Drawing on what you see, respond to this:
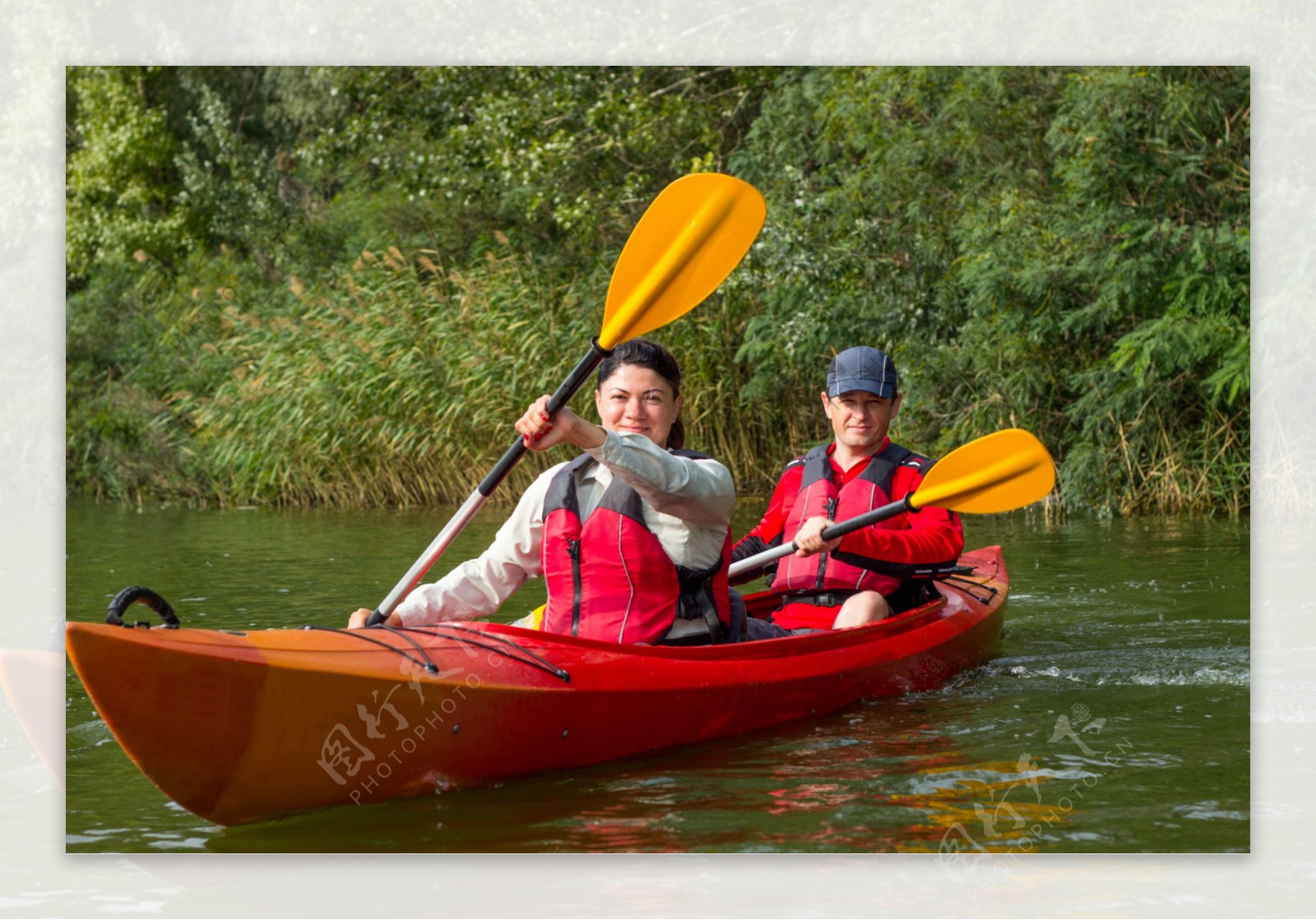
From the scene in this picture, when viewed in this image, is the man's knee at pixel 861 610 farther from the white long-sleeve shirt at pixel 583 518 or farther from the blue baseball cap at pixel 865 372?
the white long-sleeve shirt at pixel 583 518

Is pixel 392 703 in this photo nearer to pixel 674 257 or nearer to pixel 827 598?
pixel 674 257

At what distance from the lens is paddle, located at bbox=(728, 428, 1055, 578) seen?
4043 millimetres

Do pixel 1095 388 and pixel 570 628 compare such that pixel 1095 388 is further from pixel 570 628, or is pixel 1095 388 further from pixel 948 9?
pixel 570 628

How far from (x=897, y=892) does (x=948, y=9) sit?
12.2 feet

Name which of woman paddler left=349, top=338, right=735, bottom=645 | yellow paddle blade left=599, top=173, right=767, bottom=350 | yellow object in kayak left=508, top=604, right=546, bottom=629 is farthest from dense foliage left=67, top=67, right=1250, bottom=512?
woman paddler left=349, top=338, right=735, bottom=645

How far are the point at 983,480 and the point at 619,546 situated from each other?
120 cm

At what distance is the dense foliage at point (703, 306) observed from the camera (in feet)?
23.7

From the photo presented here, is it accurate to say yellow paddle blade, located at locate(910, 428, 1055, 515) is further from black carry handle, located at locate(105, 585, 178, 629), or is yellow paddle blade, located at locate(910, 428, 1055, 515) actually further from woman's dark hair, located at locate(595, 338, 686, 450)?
black carry handle, located at locate(105, 585, 178, 629)

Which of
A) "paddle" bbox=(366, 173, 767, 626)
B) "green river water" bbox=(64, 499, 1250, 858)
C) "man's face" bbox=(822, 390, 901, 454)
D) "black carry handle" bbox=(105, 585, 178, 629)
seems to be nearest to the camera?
"black carry handle" bbox=(105, 585, 178, 629)

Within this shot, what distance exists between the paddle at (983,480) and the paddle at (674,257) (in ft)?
2.75

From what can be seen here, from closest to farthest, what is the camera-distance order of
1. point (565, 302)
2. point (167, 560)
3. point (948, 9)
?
point (948, 9) → point (167, 560) → point (565, 302)

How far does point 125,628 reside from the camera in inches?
104

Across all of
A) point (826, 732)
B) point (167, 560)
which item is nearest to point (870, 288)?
point (167, 560)

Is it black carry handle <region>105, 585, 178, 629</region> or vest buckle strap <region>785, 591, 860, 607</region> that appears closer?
black carry handle <region>105, 585, 178, 629</region>
